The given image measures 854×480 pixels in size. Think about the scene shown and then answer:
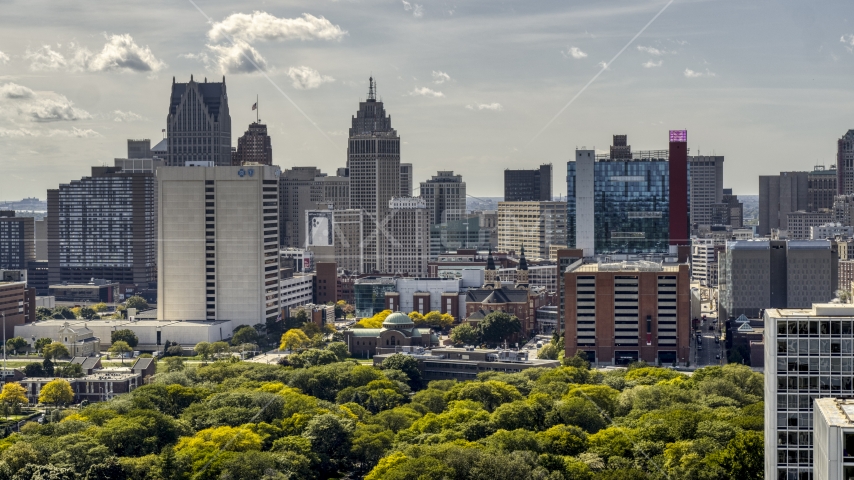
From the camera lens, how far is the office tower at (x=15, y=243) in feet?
378

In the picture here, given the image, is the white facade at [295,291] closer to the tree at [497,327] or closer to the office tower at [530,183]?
the tree at [497,327]

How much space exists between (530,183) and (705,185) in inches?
868

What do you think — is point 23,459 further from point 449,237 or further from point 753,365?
point 449,237

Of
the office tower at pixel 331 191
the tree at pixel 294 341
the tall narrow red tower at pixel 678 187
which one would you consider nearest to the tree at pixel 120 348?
the tree at pixel 294 341

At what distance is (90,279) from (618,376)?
6585 cm

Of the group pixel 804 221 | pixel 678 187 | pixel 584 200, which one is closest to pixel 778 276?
pixel 678 187

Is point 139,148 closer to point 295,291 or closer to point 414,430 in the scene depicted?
point 295,291

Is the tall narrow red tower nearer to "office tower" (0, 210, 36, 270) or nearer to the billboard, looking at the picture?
the billboard

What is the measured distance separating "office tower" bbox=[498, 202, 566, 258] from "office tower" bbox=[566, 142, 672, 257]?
3363cm

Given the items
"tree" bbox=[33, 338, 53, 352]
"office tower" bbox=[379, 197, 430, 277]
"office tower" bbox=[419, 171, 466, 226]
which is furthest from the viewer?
"office tower" bbox=[419, 171, 466, 226]

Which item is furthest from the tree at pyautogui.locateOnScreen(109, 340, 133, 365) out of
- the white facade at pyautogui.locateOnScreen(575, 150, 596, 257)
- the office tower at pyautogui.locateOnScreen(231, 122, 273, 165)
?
the office tower at pyautogui.locateOnScreen(231, 122, 273, 165)

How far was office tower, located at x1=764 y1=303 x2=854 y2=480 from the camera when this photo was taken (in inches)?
1064

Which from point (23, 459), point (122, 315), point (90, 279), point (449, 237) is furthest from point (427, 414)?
point (449, 237)

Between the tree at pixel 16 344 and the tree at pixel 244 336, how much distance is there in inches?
423
